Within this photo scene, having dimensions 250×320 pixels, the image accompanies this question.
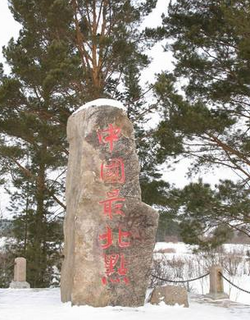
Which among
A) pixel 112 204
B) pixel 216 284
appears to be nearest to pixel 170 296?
pixel 112 204

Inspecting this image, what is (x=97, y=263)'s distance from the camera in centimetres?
658

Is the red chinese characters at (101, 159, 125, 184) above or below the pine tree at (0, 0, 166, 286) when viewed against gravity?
below

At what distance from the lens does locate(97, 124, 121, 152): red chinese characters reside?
22.8 feet

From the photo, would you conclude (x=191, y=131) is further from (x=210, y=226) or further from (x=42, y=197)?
(x=42, y=197)

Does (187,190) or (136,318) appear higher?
(187,190)

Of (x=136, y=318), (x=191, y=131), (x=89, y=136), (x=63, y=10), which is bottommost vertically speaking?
(x=136, y=318)

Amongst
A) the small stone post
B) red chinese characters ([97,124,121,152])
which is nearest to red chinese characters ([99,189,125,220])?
red chinese characters ([97,124,121,152])

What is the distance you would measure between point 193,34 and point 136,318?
737 centimetres

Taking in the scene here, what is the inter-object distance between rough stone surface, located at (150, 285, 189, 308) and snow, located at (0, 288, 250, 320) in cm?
8

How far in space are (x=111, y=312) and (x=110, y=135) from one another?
8.94 feet

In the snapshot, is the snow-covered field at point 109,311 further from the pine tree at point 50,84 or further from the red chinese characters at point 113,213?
the pine tree at point 50,84

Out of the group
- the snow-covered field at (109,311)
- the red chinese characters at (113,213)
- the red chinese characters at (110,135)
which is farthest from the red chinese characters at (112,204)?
the snow-covered field at (109,311)

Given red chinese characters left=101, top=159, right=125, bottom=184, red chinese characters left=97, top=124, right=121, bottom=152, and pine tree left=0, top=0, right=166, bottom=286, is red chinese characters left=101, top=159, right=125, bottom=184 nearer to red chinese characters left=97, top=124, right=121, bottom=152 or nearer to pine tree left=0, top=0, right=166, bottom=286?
red chinese characters left=97, top=124, right=121, bottom=152

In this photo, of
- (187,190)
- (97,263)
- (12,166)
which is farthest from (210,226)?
(12,166)
